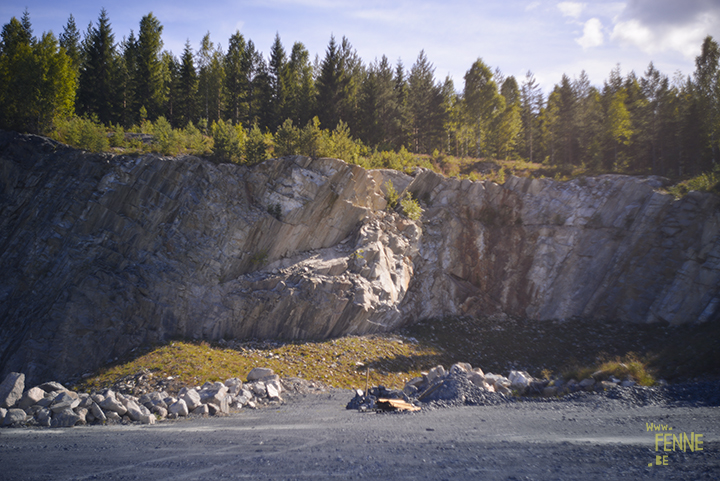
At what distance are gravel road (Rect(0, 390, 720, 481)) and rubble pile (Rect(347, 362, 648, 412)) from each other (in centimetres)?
100

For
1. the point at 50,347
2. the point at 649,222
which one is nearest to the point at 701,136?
the point at 649,222

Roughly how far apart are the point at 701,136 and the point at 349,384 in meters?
35.7

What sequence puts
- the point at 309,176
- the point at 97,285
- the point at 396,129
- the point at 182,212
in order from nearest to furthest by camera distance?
the point at 97,285 < the point at 182,212 < the point at 309,176 < the point at 396,129

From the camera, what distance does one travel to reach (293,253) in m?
19.6

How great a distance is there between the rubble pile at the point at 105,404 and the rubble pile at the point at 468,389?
3923 millimetres

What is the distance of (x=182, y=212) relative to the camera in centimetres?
1781

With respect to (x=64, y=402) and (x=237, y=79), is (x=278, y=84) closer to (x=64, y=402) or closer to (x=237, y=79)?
(x=237, y=79)

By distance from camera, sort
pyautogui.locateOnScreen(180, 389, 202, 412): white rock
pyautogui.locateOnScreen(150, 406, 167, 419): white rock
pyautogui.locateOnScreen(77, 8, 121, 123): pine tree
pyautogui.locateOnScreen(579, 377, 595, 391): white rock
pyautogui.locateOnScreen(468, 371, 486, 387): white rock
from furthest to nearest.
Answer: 1. pyautogui.locateOnScreen(77, 8, 121, 123): pine tree
2. pyautogui.locateOnScreen(468, 371, 486, 387): white rock
3. pyautogui.locateOnScreen(579, 377, 595, 391): white rock
4. pyautogui.locateOnScreen(180, 389, 202, 412): white rock
5. pyautogui.locateOnScreen(150, 406, 167, 419): white rock

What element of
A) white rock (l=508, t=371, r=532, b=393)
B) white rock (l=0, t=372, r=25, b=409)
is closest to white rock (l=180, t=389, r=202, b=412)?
white rock (l=0, t=372, r=25, b=409)

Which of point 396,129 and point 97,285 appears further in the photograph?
point 396,129

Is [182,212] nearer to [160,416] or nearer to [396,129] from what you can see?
[160,416]

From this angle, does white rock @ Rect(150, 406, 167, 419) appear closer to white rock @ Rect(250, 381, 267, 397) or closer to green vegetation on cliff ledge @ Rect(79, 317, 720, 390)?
green vegetation on cliff ledge @ Rect(79, 317, 720, 390)

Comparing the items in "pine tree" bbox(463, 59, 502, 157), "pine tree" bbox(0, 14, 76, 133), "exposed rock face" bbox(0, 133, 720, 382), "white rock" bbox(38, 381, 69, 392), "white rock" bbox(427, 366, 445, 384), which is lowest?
"white rock" bbox(427, 366, 445, 384)

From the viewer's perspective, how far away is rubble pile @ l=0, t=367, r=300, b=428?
30.9ft
